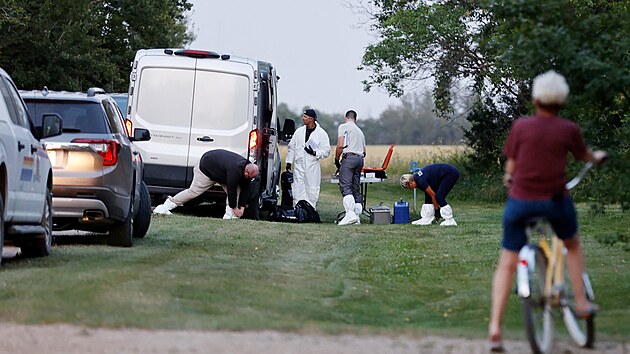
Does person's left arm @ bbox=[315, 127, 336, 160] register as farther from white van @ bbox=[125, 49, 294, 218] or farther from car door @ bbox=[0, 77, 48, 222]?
car door @ bbox=[0, 77, 48, 222]

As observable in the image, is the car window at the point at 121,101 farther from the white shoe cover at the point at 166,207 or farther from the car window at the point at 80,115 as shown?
the car window at the point at 80,115

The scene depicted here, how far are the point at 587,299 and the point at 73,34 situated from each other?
35.8 m

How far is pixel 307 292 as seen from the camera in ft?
40.9

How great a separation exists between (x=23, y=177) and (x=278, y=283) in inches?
99.6

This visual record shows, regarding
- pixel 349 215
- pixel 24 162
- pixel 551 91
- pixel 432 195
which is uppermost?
pixel 551 91

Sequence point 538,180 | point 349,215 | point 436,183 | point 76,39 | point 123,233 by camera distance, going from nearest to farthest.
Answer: point 538,180, point 123,233, point 436,183, point 349,215, point 76,39

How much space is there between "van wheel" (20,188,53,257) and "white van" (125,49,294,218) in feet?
28.7

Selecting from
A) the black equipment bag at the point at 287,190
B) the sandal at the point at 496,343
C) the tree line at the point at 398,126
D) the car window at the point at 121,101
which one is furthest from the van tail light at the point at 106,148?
the tree line at the point at 398,126

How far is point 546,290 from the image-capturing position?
882cm

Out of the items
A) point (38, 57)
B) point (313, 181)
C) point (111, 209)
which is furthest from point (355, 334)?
point (38, 57)

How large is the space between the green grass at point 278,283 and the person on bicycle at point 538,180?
39.8 inches

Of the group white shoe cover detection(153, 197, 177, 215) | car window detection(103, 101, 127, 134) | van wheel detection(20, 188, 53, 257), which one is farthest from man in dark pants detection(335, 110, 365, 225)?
van wheel detection(20, 188, 53, 257)

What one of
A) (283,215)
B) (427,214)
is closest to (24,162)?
(427,214)

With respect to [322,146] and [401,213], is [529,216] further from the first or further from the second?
[401,213]
